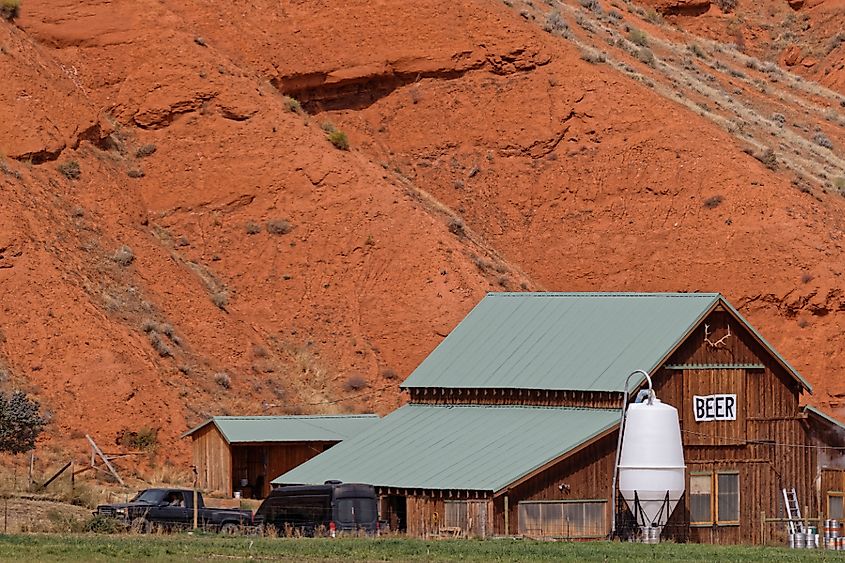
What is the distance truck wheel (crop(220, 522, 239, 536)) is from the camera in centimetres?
4519

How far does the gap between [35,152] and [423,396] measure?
2480 cm

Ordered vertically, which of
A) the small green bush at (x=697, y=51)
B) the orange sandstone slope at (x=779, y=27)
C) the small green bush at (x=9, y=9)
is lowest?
the small green bush at (x=9, y=9)

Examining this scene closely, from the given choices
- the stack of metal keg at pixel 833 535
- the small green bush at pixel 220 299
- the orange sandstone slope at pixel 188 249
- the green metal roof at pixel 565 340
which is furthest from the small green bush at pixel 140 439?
the stack of metal keg at pixel 833 535

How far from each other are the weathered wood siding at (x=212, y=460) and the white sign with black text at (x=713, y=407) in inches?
607

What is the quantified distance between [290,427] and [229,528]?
13.0m

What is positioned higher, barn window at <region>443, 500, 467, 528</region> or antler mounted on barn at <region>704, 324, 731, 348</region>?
antler mounted on barn at <region>704, 324, 731, 348</region>

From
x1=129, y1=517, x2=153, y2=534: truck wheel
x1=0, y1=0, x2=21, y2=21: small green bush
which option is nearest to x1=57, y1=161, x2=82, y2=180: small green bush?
x1=0, y1=0, x2=21, y2=21: small green bush

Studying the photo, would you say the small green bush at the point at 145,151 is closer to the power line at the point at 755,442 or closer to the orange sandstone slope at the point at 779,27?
the power line at the point at 755,442

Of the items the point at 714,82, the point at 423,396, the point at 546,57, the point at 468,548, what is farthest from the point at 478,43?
the point at 468,548

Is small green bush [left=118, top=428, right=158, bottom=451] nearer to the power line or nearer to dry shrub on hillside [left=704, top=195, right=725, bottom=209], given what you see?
the power line

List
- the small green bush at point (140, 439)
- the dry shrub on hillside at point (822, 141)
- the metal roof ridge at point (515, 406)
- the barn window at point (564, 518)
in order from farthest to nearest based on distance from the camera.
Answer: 1. the dry shrub on hillside at point (822, 141)
2. the small green bush at point (140, 439)
3. the metal roof ridge at point (515, 406)
4. the barn window at point (564, 518)

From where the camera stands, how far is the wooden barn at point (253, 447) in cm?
5797

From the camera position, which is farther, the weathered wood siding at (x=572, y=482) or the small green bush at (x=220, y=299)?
the small green bush at (x=220, y=299)

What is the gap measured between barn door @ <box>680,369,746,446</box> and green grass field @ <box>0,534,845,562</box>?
22.5 ft
